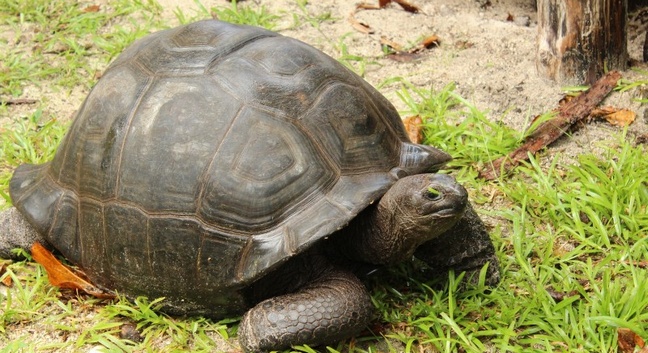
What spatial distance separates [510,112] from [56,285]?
9.29 ft

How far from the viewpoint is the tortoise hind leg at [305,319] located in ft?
10.2

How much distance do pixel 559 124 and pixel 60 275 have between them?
2.87 meters

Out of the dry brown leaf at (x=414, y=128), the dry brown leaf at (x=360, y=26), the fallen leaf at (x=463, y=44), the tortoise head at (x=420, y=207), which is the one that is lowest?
the dry brown leaf at (x=414, y=128)

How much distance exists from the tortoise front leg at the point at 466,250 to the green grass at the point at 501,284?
0.22 feet

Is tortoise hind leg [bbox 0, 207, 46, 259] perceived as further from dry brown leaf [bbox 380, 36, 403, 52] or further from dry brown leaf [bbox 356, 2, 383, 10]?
dry brown leaf [bbox 356, 2, 383, 10]

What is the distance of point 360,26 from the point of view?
5.98 m

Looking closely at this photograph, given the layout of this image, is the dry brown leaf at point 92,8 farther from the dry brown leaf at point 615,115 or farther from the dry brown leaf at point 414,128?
the dry brown leaf at point 615,115

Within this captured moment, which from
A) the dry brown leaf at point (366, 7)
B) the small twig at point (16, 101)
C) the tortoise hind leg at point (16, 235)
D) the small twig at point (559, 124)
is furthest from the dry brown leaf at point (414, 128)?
the small twig at point (16, 101)

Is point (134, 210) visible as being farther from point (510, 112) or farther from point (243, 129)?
point (510, 112)

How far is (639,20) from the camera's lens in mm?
5523

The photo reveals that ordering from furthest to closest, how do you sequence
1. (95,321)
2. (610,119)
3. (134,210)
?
(610,119) < (95,321) < (134,210)

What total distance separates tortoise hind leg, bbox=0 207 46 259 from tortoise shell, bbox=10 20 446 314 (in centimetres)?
30

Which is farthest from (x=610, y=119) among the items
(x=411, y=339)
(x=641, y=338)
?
(x=411, y=339)

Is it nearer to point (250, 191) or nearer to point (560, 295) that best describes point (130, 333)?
point (250, 191)
